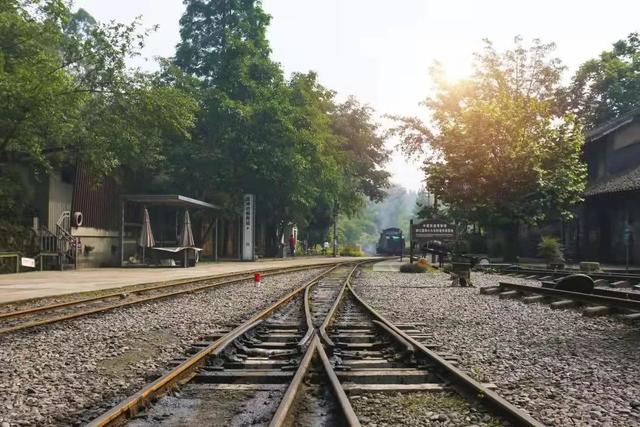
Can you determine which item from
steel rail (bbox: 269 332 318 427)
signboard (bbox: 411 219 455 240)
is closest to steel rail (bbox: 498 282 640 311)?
steel rail (bbox: 269 332 318 427)

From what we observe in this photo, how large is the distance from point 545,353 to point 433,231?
18.9 metres

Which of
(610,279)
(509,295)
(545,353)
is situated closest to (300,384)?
(545,353)

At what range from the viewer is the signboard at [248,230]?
1332 inches

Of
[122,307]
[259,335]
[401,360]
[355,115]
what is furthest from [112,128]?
[355,115]

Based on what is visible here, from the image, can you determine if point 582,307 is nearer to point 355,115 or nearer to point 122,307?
point 122,307

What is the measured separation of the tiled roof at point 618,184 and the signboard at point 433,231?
7741 millimetres

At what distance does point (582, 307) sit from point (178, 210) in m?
26.8

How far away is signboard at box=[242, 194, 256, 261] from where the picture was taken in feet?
111

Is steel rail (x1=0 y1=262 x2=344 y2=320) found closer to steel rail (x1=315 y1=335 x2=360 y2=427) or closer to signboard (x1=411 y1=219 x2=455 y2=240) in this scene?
steel rail (x1=315 y1=335 x2=360 y2=427)

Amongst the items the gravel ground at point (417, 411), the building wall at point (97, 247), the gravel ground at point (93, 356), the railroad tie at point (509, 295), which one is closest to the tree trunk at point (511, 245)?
the railroad tie at point (509, 295)

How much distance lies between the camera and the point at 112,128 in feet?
73.8

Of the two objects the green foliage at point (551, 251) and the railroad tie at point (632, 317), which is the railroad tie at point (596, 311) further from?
the green foliage at point (551, 251)

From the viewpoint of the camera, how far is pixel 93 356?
19.9 ft

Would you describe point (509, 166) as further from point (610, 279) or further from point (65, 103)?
point (65, 103)
